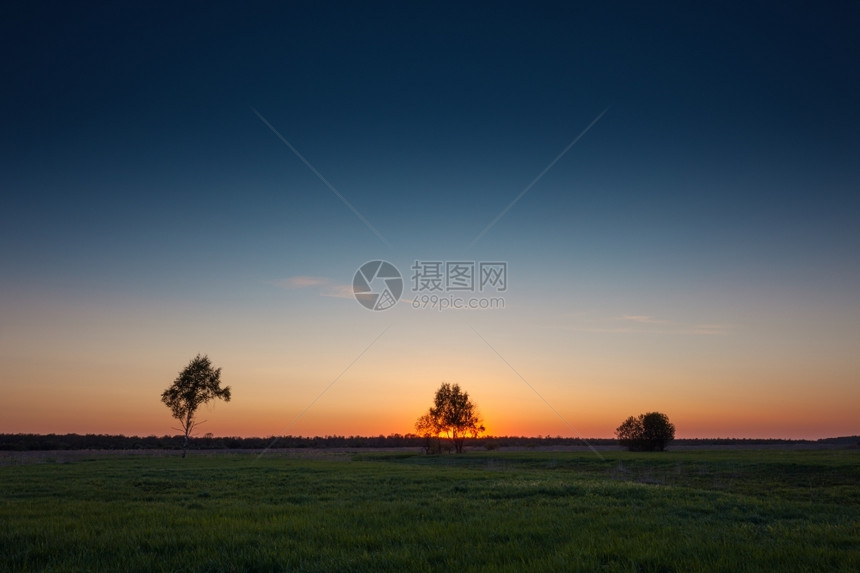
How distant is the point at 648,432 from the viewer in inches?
4422

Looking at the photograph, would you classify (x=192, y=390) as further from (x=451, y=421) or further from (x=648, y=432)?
(x=648, y=432)

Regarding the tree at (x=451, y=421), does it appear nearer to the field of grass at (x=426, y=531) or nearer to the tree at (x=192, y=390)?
the tree at (x=192, y=390)

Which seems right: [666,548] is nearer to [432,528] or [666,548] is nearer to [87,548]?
[432,528]

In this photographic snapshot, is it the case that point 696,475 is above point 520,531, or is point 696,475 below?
below

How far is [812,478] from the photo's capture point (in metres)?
38.1

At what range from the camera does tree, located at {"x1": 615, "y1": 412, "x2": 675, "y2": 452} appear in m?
111

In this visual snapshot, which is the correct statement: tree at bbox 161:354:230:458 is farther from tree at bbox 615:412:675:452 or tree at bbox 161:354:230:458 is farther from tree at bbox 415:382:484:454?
→ tree at bbox 615:412:675:452

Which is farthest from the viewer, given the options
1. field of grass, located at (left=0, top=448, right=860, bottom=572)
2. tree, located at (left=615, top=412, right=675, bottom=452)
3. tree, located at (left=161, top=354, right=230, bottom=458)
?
tree, located at (left=615, top=412, right=675, bottom=452)

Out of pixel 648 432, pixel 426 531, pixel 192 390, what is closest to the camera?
pixel 426 531

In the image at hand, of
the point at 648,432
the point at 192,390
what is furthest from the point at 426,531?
the point at 648,432

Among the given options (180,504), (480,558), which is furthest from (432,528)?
(180,504)

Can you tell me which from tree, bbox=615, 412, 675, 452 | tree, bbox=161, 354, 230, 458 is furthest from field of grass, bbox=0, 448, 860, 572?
tree, bbox=615, 412, 675, 452

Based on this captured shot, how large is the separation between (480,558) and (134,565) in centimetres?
653

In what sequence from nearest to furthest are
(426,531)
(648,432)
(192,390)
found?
(426,531)
(192,390)
(648,432)
